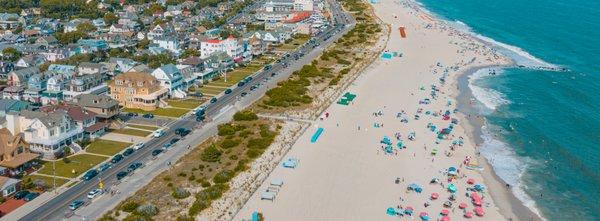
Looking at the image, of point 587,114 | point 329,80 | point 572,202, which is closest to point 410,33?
point 329,80

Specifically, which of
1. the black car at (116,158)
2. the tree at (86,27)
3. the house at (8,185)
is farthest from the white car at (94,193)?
the tree at (86,27)

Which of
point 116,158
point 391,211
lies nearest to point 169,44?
point 116,158

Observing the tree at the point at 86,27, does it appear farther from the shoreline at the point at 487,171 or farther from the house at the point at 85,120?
the shoreline at the point at 487,171

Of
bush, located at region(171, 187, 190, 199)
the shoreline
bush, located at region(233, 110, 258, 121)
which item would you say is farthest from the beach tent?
bush, located at region(233, 110, 258, 121)

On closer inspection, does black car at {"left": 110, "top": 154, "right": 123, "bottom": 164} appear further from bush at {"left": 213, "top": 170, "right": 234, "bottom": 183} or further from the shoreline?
the shoreline

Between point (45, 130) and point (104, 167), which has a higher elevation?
point (45, 130)

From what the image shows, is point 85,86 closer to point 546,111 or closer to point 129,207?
point 129,207
